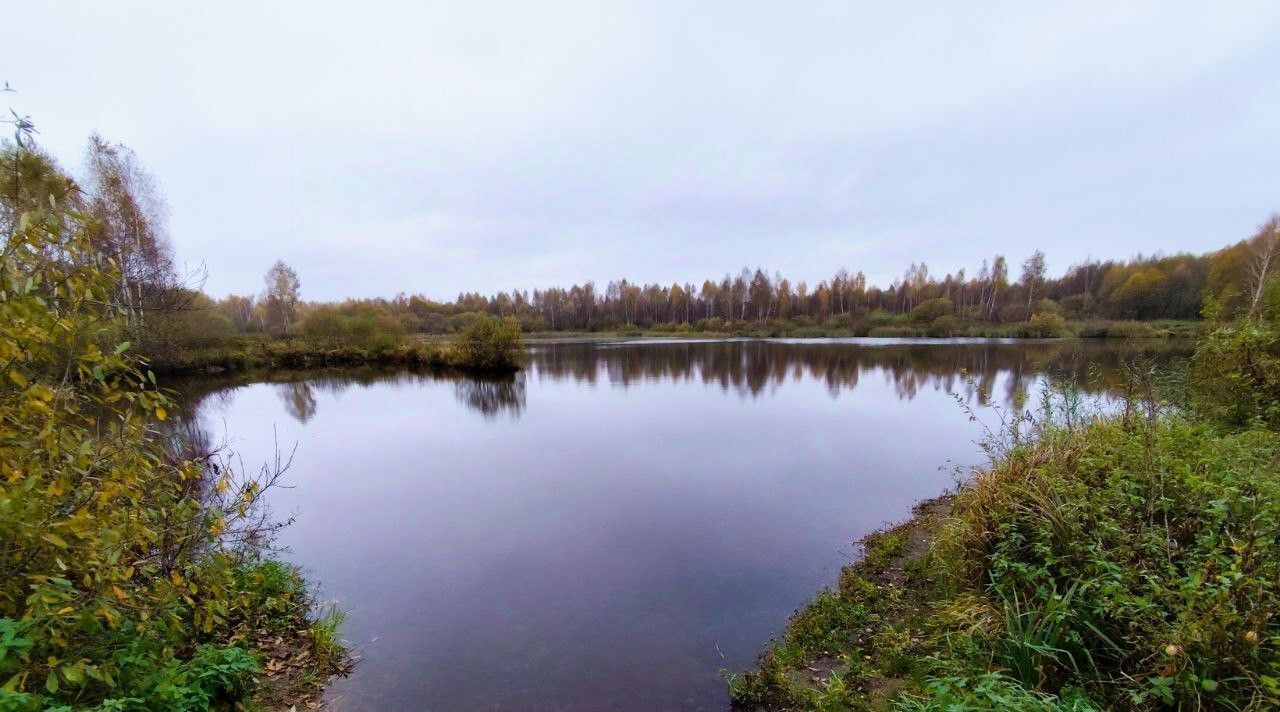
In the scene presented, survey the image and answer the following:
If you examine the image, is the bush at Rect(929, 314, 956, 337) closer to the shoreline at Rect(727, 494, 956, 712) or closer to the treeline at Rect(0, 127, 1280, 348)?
the treeline at Rect(0, 127, 1280, 348)

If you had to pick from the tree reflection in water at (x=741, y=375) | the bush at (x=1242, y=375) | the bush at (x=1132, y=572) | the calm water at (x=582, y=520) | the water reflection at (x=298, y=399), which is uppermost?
the bush at (x=1242, y=375)

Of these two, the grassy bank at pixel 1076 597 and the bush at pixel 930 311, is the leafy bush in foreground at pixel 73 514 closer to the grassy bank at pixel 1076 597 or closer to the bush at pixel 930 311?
the grassy bank at pixel 1076 597

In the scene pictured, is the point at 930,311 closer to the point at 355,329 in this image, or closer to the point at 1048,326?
the point at 1048,326

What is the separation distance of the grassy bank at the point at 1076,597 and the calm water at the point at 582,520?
706 millimetres

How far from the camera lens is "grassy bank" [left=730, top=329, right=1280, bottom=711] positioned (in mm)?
2359

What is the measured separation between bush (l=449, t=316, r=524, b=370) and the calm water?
26.3ft

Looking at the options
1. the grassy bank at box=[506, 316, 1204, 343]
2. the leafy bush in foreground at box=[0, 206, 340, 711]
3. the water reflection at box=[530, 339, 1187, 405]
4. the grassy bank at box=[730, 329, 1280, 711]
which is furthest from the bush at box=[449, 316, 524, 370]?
the leafy bush in foreground at box=[0, 206, 340, 711]

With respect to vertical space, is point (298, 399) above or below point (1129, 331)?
below

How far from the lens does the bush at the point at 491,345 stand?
25141 millimetres

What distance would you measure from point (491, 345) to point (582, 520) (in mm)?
19505

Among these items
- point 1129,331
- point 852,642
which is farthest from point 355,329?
point 1129,331

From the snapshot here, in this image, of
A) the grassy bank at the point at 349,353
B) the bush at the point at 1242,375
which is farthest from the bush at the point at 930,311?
the bush at the point at 1242,375

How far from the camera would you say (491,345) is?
25.2 m

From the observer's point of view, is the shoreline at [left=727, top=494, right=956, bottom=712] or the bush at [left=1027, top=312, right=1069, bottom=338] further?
the bush at [left=1027, top=312, right=1069, bottom=338]
